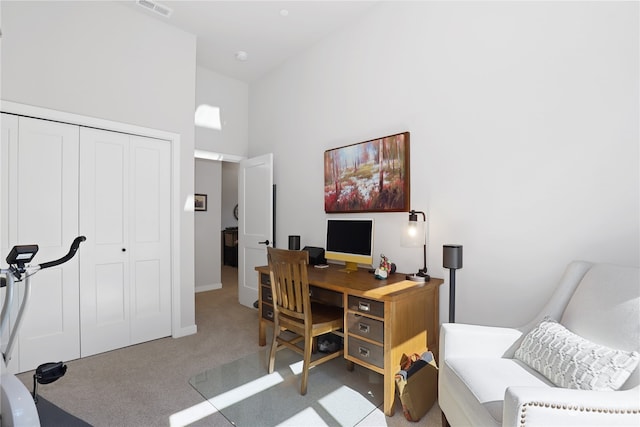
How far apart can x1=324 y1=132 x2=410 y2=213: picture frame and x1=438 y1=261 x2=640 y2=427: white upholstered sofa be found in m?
1.23

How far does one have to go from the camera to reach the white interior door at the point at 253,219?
3.89 metres

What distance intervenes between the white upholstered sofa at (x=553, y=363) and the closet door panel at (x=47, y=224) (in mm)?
3029

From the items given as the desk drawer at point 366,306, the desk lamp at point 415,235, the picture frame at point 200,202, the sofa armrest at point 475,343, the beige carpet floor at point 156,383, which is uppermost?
the picture frame at point 200,202

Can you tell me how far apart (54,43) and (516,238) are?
391 cm

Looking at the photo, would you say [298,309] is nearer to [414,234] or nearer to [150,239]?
[414,234]

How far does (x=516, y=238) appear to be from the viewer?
84.7 inches

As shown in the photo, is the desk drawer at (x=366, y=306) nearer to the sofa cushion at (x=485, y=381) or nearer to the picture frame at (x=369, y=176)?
the sofa cushion at (x=485, y=381)

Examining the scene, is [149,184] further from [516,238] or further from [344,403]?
[516,238]

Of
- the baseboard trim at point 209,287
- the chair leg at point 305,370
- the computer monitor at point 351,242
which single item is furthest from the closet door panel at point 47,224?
the baseboard trim at point 209,287

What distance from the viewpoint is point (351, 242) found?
2863 millimetres

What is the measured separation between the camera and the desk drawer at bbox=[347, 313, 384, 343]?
206 cm

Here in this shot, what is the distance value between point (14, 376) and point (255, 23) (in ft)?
10.9

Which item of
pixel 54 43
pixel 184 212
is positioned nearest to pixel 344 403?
pixel 184 212

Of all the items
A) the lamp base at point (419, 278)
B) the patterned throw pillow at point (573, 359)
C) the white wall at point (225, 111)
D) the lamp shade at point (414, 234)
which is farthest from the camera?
the white wall at point (225, 111)
